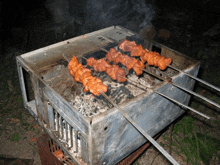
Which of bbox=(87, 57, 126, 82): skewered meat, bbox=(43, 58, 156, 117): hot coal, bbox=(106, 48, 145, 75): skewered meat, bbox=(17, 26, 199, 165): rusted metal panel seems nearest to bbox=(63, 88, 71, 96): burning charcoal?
bbox=(43, 58, 156, 117): hot coal

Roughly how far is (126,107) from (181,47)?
6.05 meters

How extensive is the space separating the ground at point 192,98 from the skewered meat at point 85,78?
2223 mm

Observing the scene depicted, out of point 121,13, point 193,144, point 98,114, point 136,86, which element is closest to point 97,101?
point 136,86

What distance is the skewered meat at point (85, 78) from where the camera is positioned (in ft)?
10.6

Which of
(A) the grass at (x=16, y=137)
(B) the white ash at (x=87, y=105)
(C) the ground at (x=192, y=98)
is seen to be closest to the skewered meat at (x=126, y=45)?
(B) the white ash at (x=87, y=105)

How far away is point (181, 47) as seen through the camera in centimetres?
785

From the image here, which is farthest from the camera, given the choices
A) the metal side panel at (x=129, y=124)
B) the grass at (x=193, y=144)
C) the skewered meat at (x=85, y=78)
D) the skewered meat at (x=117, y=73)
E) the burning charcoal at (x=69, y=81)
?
the grass at (x=193, y=144)

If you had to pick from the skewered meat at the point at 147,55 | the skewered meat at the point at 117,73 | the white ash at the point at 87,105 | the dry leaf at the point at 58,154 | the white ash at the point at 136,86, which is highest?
the skewered meat at the point at 147,55

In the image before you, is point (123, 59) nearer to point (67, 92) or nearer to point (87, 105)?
point (87, 105)

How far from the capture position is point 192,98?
604 centimetres

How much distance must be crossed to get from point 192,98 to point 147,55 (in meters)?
2.86

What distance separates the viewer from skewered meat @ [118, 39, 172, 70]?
Answer: 3.75 m

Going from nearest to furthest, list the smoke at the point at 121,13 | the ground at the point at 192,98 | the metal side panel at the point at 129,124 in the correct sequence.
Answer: the metal side panel at the point at 129,124 < the ground at the point at 192,98 < the smoke at the point at 121,13

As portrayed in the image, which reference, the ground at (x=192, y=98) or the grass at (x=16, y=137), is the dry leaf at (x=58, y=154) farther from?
the grass at (x=16, y=137)
